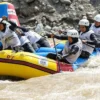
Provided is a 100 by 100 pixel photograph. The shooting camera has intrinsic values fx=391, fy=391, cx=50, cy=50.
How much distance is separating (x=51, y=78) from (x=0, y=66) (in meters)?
1.12

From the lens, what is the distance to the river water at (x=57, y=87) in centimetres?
605

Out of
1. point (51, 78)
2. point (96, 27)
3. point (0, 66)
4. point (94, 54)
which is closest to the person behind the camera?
point (51, 78)

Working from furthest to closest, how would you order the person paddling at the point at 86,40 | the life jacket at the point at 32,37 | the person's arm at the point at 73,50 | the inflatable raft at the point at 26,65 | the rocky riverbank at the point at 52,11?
the rocky riverbank at the point at 52,11
the life jacket at the point at 32,37
the person paddling at the point at 86,40
the person's arm at the point at 73,50
the inflatable raft at the point at 26,65

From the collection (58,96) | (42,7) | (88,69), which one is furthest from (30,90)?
(42,7)

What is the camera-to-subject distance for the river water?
6.05 m

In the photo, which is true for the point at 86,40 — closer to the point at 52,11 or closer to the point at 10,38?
the point at 10,38

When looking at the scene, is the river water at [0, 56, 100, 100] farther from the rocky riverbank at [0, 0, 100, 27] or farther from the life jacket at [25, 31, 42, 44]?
the rocky riverbank at [0, 0, 100, 27]

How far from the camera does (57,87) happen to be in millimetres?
6566

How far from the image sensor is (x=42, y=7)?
15289mm

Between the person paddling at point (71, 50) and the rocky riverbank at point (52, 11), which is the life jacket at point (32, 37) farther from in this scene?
the rocky riverbank at point (52, 11)

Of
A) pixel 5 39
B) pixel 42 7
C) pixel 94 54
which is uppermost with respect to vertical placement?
pixel 5 39

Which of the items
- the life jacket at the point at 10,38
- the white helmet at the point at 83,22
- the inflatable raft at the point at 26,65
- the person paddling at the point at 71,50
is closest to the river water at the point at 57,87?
the inflatable raft at the point at 26,65

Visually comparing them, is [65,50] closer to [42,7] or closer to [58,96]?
[58,96]

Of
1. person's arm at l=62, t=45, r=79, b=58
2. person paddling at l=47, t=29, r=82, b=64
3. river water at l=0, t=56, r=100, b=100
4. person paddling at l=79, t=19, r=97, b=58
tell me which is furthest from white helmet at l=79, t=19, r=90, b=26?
river water at l=0, t=56, r=100, b=100
